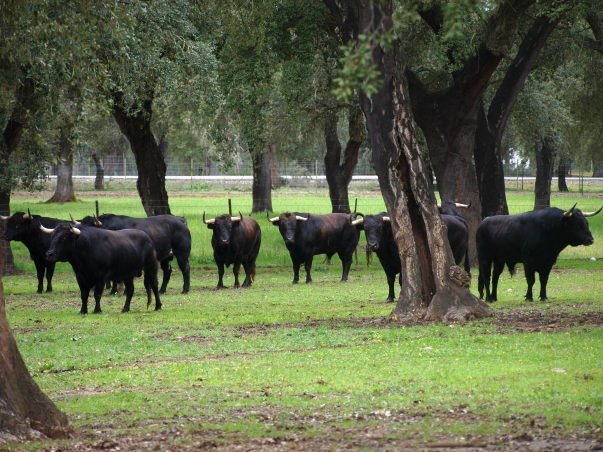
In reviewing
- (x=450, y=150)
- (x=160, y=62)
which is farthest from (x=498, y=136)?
(x=160, y=62)

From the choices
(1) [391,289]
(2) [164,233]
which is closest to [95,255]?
(2) [164,233]

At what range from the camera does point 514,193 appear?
72938 mm

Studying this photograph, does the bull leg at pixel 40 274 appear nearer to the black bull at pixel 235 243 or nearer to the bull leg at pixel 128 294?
the black bull at pixel 235 243

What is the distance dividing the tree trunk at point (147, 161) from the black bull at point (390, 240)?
41.5ft

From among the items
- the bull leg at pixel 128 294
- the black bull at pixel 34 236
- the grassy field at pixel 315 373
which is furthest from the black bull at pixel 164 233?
the bull leg at pixel 128 294

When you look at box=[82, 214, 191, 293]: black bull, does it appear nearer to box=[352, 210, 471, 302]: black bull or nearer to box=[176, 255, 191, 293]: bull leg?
box=[176, 255, 191, 293]: bull leg

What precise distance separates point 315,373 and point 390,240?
10.3m

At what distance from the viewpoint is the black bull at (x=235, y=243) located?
2844 centimetres

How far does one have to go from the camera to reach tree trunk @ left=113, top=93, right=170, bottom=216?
116 feet

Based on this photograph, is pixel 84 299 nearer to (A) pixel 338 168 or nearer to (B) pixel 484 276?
(B) pixel 484 276

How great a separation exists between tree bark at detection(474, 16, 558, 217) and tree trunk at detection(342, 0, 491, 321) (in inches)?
472

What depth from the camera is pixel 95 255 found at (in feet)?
68.9

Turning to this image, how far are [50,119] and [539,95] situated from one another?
16.7m

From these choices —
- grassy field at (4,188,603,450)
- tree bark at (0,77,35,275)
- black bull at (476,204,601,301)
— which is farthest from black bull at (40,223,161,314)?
black bull at (476,204,601,301)
